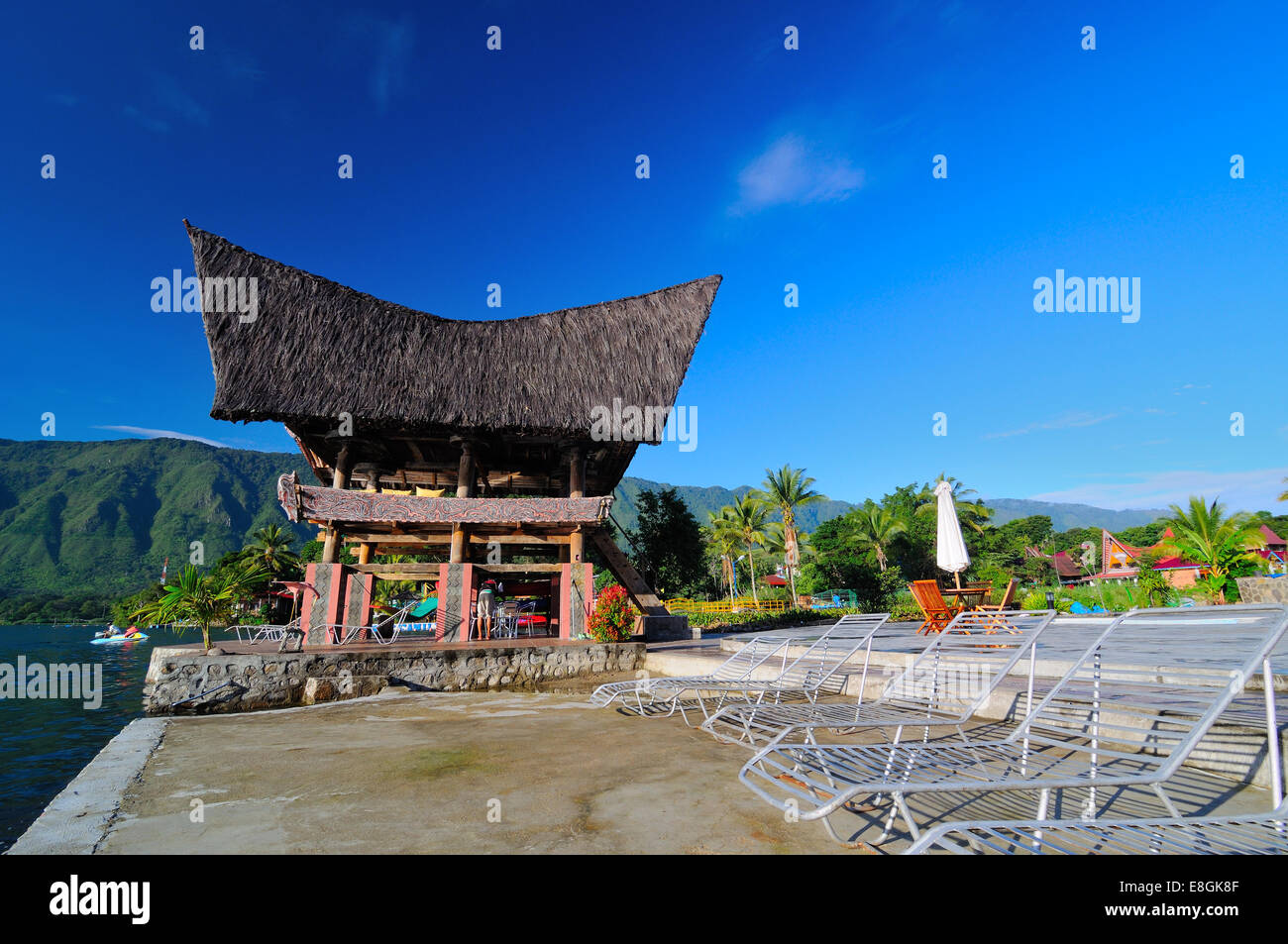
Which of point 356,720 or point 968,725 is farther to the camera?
point 356,720

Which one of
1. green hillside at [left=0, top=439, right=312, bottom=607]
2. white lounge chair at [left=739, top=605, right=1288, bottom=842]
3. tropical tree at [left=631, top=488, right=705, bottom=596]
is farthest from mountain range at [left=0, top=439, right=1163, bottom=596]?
white lounge chair at [left=739, top=605, right=1288, bottom=842]

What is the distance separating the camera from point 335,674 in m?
9.23

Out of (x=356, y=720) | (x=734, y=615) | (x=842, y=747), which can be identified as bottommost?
(x=734, y=615)

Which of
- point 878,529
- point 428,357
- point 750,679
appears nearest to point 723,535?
point 878,529

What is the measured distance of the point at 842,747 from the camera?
2537 millimetres

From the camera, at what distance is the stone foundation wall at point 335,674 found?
8812 millimetres

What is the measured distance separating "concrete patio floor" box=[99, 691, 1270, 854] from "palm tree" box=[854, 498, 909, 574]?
37886mm

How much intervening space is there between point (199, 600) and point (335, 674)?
4.05 m

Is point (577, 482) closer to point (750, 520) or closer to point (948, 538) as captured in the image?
point (948, 538)

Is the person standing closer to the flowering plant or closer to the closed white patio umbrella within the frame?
the flowering plant

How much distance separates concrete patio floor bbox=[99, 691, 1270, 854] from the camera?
2502 millimetres

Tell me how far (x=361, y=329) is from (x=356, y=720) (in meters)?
9.90
